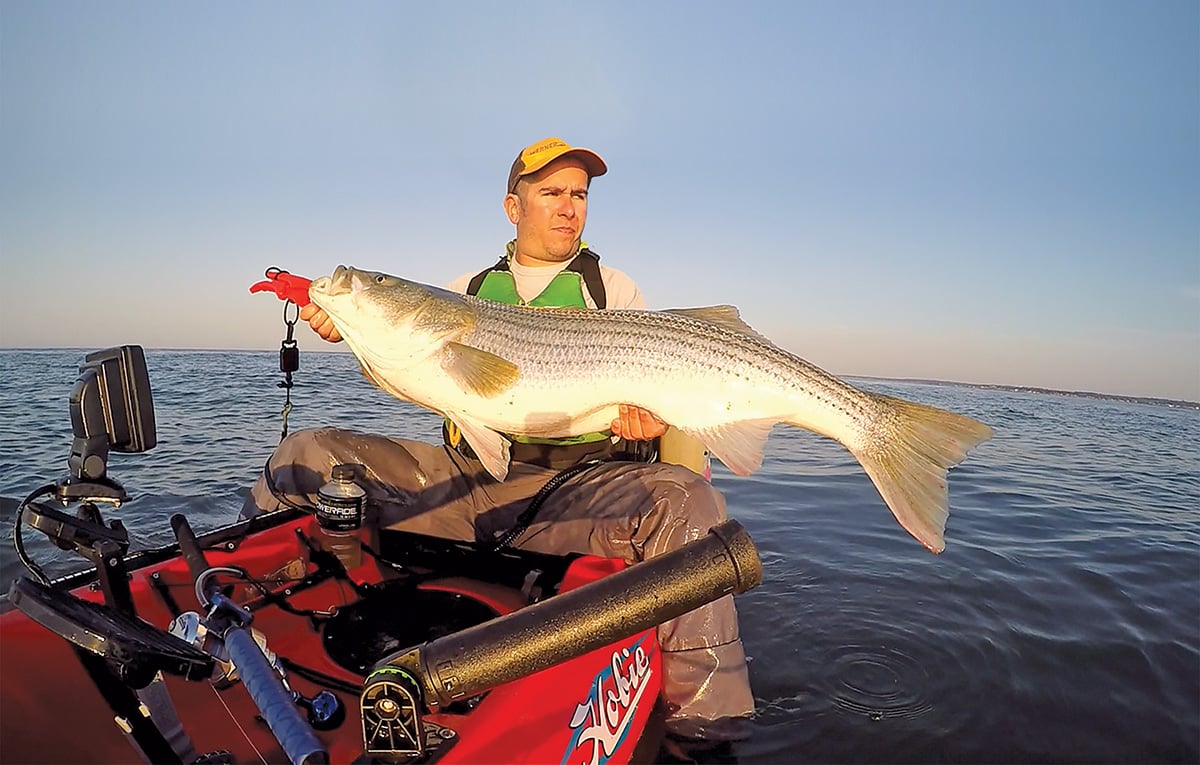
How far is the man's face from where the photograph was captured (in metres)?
5.11

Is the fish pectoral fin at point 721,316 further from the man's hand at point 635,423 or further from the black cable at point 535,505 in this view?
the black cable at point 535,505

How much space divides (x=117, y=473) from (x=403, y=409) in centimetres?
938

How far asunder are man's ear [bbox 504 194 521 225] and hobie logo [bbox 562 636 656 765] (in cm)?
333

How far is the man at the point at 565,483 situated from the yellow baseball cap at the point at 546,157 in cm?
1

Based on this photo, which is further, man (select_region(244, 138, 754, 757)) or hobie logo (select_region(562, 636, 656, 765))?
man (select_region(244, 138, 754, 757))

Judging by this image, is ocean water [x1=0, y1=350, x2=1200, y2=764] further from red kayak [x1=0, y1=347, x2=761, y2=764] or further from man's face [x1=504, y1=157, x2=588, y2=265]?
man's face [x1=504, y1=157, x2=588, y2=265]

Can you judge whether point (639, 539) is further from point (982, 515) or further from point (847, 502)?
point (982, 515)

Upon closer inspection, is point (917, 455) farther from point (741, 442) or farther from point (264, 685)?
point (264, 685)

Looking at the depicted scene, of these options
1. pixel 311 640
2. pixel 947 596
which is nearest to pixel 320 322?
pixel 311 640

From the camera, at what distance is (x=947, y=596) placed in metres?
6.36

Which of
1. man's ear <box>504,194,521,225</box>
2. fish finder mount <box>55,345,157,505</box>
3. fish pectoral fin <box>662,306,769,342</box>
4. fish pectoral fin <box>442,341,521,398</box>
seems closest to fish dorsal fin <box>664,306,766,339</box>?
fish pectoral fin <box>662,306,769,342</box>

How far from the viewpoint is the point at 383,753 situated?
159 cm

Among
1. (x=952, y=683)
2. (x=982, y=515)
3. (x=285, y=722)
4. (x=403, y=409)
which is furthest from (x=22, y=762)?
(x=403, y=409)

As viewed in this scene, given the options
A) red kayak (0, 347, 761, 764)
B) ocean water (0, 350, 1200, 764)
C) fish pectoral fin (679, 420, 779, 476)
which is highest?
fish pectoral fin (679, 420, 779, 476)
